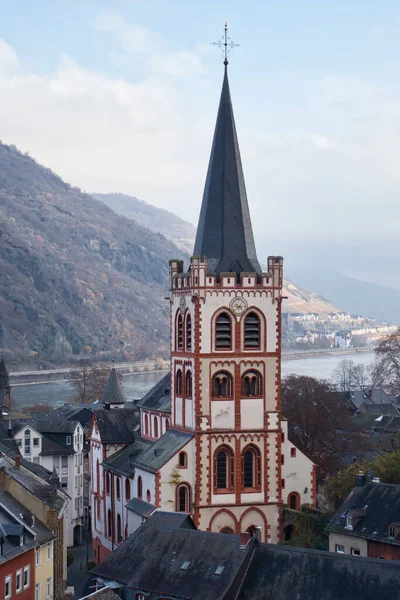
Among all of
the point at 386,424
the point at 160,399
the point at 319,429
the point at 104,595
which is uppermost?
the point at 160,399

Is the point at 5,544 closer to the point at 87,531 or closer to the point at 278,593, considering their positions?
the point at 278,593

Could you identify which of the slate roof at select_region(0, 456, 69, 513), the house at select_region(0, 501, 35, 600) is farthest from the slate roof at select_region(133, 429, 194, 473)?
the house at select_region(0, 501, 35, 600)

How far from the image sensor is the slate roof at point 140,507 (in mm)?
66625

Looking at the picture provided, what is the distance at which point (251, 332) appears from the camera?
67.7m

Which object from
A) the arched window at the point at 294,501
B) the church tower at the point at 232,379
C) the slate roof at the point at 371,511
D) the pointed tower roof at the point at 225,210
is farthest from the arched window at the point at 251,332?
the slate roof at the point at 371,511

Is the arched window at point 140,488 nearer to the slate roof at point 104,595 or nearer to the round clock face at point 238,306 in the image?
the round clock face at point 238,306

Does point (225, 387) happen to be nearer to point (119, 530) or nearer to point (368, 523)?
point (368, 523)

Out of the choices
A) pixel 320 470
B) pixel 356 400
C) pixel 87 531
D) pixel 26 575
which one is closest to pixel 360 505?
pixel 26 575

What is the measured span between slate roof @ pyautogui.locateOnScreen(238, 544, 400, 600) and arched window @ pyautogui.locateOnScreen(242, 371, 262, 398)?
769 inches

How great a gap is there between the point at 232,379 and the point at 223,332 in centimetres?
297

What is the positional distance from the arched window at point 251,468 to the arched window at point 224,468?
0.92m

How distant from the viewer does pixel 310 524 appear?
67188 mm

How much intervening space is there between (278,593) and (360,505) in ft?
54.7

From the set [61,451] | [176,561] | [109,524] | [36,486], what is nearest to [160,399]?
[109,524]
